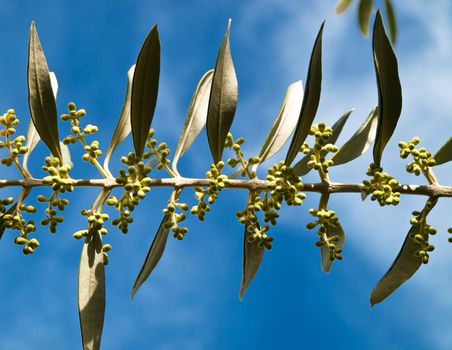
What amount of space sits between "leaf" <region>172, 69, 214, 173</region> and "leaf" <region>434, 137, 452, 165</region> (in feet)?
3.97

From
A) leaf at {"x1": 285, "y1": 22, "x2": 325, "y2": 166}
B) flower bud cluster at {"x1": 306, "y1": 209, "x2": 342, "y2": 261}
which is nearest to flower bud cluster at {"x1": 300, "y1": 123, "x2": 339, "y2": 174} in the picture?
leaf at {"x1": 285, "y1": 22, "x2": 325, "y2": 166}

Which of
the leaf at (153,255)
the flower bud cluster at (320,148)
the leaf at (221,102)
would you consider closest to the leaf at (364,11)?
the flower bud cluster at (320,148)

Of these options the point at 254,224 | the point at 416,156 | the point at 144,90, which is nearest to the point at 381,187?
the point at 416,156

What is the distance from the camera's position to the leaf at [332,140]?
381cm

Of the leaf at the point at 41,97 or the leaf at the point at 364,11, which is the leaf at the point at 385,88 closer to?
the leaf at the point at 364,11

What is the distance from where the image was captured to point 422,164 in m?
3.62

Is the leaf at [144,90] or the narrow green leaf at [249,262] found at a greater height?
the leaf at [144,90]

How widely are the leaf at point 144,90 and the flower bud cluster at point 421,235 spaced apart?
1349 mm

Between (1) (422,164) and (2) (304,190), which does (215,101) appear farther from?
(1) (422,164)

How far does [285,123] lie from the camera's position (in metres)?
Answer: 3.99

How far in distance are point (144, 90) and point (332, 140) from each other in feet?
3.77

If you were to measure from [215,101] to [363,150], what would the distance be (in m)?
0.91

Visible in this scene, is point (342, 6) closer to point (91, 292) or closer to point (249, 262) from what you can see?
point (249, 262)

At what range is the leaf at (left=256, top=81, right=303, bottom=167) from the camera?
151 inches
